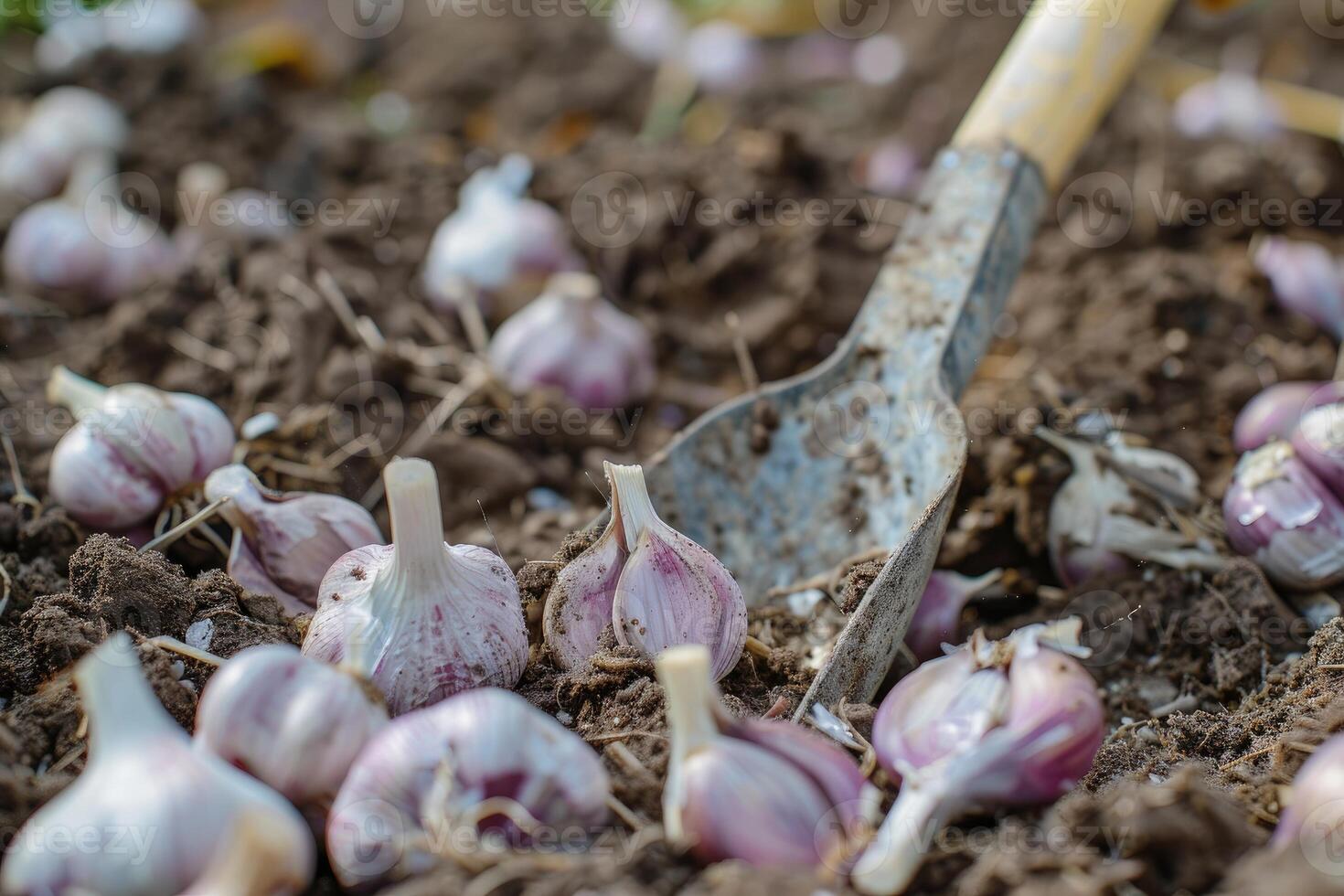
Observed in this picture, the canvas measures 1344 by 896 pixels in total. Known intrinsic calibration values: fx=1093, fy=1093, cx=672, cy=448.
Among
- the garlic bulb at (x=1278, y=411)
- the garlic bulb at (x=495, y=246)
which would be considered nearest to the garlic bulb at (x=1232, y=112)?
the garlic bulb at (x=1278, y=411)

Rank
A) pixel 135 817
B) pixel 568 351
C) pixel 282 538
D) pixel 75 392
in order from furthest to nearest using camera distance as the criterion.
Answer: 1. pixel 568 351
2. pixel 75 392
3. pixel 282 538
4. pixel 135 817

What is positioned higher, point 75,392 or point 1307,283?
point 1307,283

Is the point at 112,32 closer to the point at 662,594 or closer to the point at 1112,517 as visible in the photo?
the point at 662,594

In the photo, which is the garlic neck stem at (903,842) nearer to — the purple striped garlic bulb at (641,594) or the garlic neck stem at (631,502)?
the purple striped garlic bulb at (641,594)

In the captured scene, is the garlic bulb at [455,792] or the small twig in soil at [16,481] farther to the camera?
the small twig in soil at [16,481]

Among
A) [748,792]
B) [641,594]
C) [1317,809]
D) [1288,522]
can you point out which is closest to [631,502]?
[641,594]

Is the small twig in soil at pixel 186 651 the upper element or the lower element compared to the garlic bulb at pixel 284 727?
lower

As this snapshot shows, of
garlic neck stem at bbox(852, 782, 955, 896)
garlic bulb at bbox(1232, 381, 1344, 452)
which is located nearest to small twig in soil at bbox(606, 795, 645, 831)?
garlic neck stem at bbox(852, 782, 955, 896)
